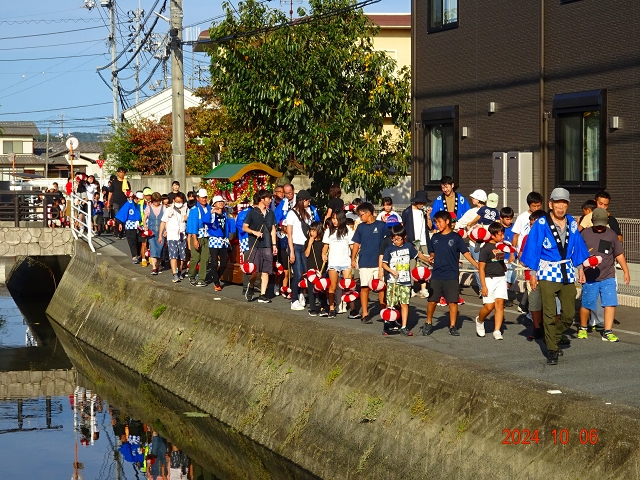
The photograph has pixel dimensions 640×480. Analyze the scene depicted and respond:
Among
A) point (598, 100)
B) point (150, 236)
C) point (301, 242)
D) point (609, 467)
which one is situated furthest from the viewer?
point (150, 236)

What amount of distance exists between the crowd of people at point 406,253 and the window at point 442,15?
22.8ft

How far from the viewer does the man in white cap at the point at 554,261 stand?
11336 mm

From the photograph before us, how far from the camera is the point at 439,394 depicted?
33.9 feet

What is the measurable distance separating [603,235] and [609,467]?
554cm

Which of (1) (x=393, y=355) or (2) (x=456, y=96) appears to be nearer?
(1) (x=393, y=355)

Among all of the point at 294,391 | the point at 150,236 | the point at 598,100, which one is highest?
the point at 598,100

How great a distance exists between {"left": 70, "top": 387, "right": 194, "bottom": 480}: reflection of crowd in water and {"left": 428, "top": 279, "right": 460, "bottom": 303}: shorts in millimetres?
4089

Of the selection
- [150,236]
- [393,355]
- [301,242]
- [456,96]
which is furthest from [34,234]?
[393,355]

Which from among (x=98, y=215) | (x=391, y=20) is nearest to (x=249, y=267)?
(x=98, y=215)

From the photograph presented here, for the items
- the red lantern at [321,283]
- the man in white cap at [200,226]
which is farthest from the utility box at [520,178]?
the red lantern at [321,283]

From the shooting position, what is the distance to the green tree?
1092 inches

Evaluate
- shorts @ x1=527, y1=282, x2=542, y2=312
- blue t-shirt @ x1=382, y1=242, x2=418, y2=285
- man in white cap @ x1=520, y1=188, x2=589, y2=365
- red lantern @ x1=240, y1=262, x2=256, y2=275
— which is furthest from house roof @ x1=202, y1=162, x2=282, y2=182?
man in white cap @ x1=520, y1=188, x2=589, y2=365

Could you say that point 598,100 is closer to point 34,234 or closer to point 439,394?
point 439,394
